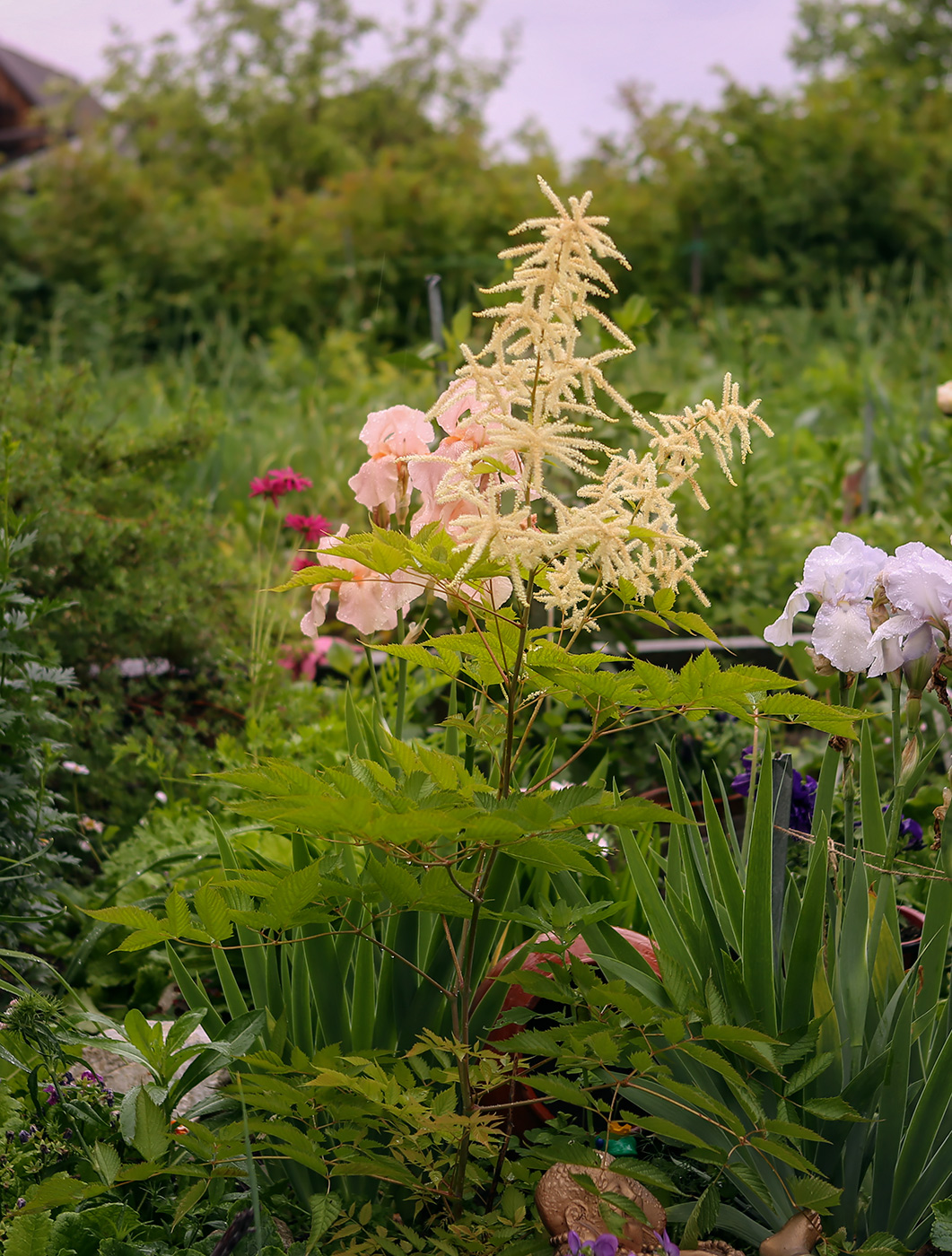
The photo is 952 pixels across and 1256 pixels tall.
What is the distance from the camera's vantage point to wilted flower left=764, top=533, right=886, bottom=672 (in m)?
1.39

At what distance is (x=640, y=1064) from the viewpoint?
122 centimetres

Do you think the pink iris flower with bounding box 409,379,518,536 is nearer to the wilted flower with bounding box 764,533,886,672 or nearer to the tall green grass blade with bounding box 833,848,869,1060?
the wilted flower with bounding box 764,533,886,672

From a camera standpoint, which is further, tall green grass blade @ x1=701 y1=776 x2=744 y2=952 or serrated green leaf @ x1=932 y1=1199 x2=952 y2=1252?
tall green grass blade @ x1=701 y1=776 x2=744 y2=952

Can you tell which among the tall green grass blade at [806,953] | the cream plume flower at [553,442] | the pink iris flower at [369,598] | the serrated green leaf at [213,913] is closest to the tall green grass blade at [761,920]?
the tall green grass blade at [806,953]

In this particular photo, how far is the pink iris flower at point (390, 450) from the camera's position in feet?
4.82

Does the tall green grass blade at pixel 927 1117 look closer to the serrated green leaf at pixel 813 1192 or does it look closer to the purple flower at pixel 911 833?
the serrated green leaf at pixel 813 1192

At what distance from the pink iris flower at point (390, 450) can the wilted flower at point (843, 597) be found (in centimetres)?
55

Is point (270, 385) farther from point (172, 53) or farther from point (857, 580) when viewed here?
point (172, 53)

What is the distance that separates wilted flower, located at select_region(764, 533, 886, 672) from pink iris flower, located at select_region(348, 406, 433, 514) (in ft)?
1.82

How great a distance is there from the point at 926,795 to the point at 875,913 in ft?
3.97

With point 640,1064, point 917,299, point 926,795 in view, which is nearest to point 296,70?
point 917,299

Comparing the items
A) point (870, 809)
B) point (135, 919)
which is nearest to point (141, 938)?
point (135, 919)

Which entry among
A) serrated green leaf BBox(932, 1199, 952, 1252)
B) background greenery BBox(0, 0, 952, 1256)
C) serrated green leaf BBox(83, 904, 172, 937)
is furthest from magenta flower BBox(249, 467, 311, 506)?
serrated green leaf BBox(932, 1199, 952, 1252)

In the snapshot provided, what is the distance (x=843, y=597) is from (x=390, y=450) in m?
0.65
